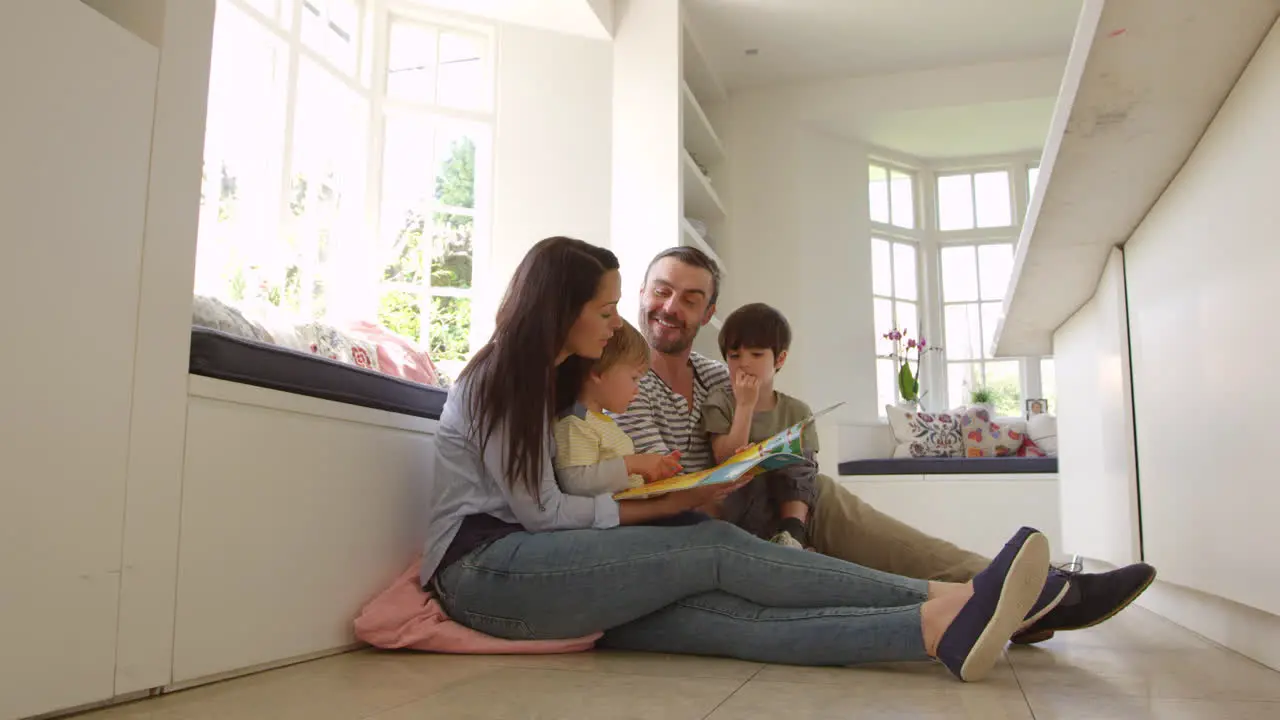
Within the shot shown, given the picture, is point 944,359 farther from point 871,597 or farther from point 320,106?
point 871,597

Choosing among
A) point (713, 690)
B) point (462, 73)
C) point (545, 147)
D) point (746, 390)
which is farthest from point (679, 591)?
point (462, 73)

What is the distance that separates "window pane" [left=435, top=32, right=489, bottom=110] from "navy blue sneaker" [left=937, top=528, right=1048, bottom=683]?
12.8 feet

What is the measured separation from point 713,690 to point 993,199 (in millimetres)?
5901

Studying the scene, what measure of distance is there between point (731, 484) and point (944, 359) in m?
5.16

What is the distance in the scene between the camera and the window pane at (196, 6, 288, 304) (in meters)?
3.36

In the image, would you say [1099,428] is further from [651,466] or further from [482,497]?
[482,497]

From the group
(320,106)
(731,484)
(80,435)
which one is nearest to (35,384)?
(80,435)

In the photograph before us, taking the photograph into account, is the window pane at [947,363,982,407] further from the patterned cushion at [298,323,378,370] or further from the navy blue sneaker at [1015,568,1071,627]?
the navy blue sneaker at [1015,568,1071,627]

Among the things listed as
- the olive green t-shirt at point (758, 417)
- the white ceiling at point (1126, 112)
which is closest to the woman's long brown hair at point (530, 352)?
the olive green t-shirt at point (758, 417)

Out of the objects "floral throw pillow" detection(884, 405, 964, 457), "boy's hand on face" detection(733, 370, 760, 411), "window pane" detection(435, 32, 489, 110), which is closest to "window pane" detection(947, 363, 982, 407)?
"floral throw pillow" detection(884, 405, 964, 457)

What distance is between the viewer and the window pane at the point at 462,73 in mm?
4703

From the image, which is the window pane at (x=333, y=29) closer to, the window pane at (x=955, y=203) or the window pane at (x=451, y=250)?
the window pane at (x=451, y=250)

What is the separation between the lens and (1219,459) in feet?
4.68

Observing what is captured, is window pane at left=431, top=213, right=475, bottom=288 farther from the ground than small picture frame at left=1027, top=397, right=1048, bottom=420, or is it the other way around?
window pane at left=431, top=213, right=475, bottom=288
